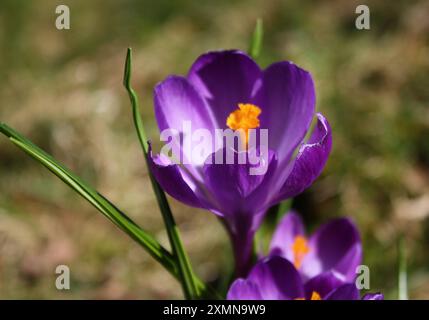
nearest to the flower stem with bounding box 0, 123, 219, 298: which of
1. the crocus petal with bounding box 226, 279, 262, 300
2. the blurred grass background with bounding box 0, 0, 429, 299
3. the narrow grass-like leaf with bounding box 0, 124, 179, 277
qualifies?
the narrow grass-like leaf with bounding box 0, 124, 179, 277

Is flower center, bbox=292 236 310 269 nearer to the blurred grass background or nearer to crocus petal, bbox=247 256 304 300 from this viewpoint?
crocus petal, bbox=247 256 304 300

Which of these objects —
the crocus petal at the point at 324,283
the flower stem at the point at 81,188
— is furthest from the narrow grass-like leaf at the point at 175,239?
the crocus petal at the point at 324,283

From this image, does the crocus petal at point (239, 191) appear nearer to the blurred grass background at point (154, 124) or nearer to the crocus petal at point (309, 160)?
the crocus petal at point (309, 160)

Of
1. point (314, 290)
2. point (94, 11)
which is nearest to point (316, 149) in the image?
point (314, 290)

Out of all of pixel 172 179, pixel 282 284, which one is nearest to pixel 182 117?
pixel 172 179

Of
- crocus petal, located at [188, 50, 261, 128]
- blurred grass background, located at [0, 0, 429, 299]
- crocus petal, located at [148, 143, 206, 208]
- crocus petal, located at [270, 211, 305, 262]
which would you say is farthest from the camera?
blurred grass background, located at [0, 0, 429, 299]

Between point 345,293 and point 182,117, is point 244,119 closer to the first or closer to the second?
point 182,117
